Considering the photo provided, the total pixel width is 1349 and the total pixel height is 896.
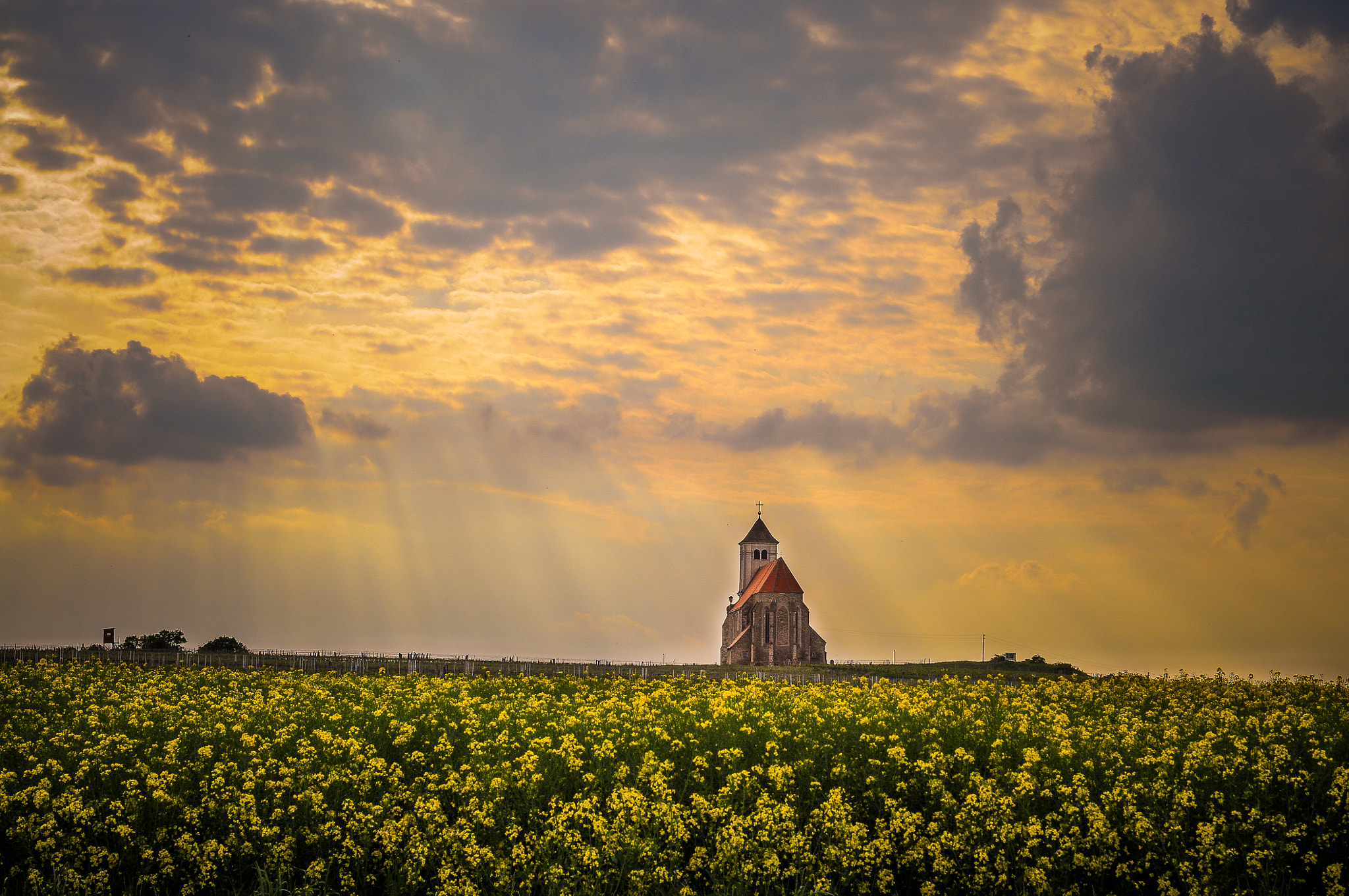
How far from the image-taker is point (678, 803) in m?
12.1

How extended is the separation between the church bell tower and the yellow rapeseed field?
89.2m

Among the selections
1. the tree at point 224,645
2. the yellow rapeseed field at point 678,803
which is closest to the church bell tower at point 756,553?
the tree at point 224,645

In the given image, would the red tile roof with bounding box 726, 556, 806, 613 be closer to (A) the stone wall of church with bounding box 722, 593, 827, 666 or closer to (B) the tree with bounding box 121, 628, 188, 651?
(A) the stone wall of church with bounding box 722, 593, 827, 666

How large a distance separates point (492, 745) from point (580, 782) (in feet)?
5.84

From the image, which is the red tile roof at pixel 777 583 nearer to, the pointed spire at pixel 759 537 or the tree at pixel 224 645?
the pointed spire at pixel 759 537

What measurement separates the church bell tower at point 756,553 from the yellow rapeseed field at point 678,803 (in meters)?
89.2

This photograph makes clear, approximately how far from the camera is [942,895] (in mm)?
11766

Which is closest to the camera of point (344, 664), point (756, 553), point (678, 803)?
point (678, 803)

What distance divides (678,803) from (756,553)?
310 feet

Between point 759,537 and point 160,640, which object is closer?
point 160,640

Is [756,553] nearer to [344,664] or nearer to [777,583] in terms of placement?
[777,583]

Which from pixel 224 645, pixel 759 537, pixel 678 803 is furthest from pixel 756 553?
pixel 678 803

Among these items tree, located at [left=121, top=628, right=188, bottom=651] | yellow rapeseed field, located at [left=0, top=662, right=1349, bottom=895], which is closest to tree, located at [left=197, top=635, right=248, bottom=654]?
tree, located at [left=121, top=628, right=188, bottom=651]

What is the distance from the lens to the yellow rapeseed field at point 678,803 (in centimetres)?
1127
